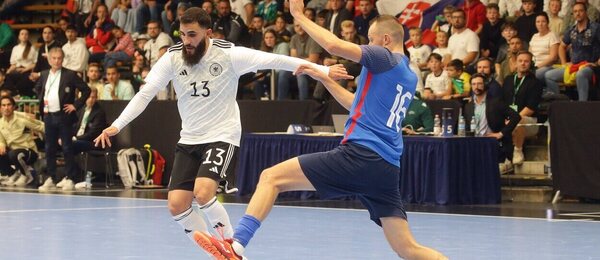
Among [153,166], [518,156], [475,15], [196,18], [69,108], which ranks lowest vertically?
[153,166]

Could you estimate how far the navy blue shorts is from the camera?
742 centimetres

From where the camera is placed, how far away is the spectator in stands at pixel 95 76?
71.2 feet

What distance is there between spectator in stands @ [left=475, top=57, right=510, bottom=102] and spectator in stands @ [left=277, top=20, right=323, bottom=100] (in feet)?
10.2

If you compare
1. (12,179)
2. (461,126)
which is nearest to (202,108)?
(461,126)

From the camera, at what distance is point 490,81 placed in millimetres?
17062

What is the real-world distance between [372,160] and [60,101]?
12.8 m

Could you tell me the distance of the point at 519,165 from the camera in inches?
691

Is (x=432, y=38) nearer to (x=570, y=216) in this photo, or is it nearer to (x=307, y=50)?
(x=307, y=50)

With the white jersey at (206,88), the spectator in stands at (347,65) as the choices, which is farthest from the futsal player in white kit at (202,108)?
the spectator in stands at (347,65)

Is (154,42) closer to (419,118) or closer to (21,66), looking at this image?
(21,66)

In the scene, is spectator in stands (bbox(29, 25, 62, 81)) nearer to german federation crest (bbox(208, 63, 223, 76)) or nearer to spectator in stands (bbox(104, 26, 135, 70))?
spectator in stands (bbox(104, 26, 135, 70))

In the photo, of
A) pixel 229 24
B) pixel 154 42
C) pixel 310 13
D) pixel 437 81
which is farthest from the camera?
pixel 154 42

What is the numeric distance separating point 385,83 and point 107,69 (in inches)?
575

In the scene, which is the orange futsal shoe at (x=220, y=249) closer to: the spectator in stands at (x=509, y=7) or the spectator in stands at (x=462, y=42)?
the spectator in stands at (x=462, y=42)
